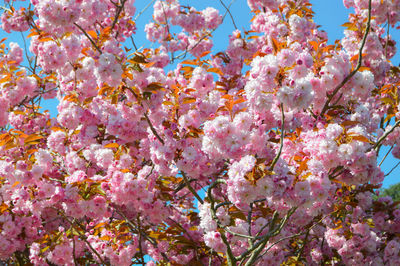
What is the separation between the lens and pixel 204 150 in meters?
3.21

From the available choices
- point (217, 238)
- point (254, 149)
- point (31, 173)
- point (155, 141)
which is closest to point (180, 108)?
point (155, 141)

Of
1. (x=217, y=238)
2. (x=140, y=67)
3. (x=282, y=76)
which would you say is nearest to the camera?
(x=282, y=76)

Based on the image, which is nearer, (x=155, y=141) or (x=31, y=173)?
(x=155, y=141)

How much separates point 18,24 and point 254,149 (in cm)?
497

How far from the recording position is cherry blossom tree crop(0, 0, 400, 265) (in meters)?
3.10

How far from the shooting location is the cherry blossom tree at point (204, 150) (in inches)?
122

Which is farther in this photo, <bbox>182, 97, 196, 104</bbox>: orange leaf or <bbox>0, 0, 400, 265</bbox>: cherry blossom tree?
<bbox>182, 97, 196, 104</bbox>: orange leaf

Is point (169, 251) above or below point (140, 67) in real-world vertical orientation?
below

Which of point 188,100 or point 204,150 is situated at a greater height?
point 188,100

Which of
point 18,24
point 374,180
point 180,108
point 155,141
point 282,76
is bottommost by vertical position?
point 374,180

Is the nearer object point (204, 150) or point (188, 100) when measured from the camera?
point (204, 150)

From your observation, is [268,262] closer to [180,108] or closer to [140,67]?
[180,108]

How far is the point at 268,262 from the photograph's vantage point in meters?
4.79

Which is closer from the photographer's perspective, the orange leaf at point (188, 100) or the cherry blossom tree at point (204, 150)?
the cherry blossom tree at point (204, 150)
